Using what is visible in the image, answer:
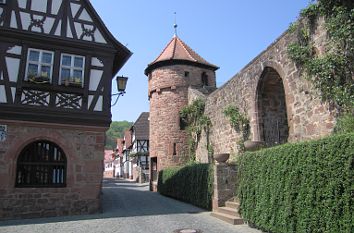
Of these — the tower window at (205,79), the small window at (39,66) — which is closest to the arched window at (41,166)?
the small window at (39,66)

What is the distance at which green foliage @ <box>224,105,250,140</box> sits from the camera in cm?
1309

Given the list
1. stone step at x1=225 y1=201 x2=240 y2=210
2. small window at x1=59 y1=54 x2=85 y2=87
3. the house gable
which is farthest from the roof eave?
stone step at x1=225 y1=201 x2=240 y2=210

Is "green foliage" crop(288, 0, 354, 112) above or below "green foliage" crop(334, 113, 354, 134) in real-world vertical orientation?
above

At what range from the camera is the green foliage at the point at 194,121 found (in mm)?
18442

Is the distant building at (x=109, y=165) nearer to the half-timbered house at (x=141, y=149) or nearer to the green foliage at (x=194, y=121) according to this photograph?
the half-timbered house at (x=141, y=149)

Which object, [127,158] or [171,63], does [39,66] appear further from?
[127,158]

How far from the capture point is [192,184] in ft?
43.3

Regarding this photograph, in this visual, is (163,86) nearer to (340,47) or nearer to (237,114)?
(237,114)

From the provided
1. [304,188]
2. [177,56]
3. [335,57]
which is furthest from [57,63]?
[177,56]

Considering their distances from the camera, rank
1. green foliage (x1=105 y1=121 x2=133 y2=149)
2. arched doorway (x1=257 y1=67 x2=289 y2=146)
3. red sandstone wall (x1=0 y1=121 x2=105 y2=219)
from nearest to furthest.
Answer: red sandstone wall (x1=0 y1=121 x2=105 y2=219)
arched doorway (x1=257 y1=67 x2=289 y2=146)
green foliage (x1=105 y1=121 x2=133 y2=149)

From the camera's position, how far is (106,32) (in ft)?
40.1

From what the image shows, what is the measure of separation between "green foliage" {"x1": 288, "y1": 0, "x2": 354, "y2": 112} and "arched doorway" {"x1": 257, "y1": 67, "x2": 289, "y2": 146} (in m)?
3.31

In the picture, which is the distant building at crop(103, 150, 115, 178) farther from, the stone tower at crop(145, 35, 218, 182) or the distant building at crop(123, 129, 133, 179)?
the stone tower at crop(145, 35, 218, 182)

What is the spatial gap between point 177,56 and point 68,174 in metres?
12.6
